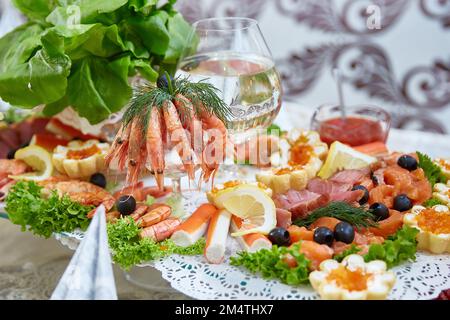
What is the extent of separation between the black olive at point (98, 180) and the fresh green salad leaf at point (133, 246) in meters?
0.31

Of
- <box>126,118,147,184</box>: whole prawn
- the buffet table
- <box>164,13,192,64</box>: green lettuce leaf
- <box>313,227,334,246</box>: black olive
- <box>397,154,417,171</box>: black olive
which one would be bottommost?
the buffet table

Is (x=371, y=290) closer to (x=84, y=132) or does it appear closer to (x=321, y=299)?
(x=321, y=299)

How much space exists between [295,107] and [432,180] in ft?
2.86

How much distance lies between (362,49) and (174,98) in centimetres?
189

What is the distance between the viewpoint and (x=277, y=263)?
Result: 1457mm

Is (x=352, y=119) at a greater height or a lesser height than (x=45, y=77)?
lesser

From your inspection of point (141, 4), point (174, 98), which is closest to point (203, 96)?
point (174, 98)

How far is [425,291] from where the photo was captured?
56.0 inches

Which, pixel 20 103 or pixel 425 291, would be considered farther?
pixel 20 103

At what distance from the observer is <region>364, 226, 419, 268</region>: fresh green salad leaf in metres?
1.46

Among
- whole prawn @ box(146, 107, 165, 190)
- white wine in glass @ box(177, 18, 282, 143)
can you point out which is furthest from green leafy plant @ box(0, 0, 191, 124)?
whole prawn @ box(146, 107, 165, 190)

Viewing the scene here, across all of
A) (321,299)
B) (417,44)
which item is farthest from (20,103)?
(417,44)

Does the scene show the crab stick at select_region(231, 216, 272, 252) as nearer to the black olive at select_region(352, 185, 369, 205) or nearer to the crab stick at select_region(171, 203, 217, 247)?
the crab stick at select_region(171, 203, 217, 247)

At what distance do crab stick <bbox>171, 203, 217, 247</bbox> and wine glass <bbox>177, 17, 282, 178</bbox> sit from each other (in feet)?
0.72
